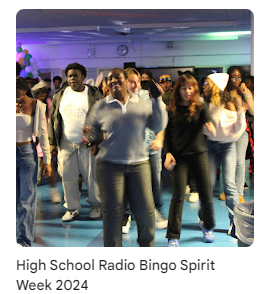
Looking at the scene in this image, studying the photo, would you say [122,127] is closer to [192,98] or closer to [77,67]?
[192,98]

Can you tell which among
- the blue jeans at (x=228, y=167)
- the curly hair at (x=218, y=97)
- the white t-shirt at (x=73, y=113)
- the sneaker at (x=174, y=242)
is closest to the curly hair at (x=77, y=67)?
the white t-shirt at (x=73, y=113)

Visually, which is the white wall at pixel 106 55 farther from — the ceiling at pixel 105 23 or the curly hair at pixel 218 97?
the curly hair at pixel 218 97

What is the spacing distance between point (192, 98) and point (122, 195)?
774mm

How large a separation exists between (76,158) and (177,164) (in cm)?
78

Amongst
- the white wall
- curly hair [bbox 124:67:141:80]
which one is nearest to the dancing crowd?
curly hair [bbox 124:67:141:80]

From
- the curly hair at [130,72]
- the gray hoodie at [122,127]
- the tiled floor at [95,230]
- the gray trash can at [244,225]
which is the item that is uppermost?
the curly hair at [130,72]

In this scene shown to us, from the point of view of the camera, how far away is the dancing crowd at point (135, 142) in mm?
2455

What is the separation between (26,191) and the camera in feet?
9.37

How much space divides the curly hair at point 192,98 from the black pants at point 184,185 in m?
0.28

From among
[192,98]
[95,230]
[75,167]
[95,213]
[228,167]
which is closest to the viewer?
[192,98]

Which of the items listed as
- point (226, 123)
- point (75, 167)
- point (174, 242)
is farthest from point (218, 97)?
point (75, 167)
